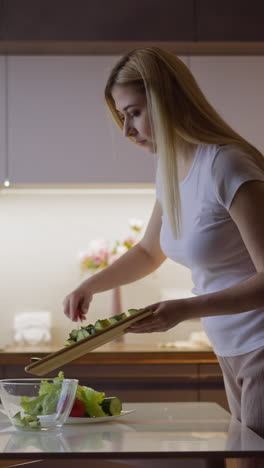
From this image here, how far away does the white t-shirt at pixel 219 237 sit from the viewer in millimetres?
1580

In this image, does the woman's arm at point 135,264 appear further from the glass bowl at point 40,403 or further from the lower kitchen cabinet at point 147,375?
the lower kitchen cabinet at point 147,375

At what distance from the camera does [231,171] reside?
157cm

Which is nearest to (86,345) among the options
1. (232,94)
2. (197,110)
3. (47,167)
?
(197,110)

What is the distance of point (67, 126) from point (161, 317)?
2.01 metres

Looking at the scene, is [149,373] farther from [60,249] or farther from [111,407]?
[111,407]

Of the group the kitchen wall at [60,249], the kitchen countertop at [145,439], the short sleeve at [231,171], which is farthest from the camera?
the kitchen wall at [60,249]

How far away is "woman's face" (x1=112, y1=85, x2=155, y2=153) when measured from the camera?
1.77 m

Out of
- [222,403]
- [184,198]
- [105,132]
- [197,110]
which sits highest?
[105,132]

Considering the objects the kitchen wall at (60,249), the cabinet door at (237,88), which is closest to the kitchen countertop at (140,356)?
the kitchen wall at (60,249)

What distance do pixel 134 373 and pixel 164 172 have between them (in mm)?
1506

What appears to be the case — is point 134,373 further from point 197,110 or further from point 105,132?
point 197,110

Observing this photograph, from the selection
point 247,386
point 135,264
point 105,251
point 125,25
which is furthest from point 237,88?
point 247,386

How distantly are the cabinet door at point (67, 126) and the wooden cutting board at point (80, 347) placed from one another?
6.49 feet

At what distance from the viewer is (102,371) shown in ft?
9.88
